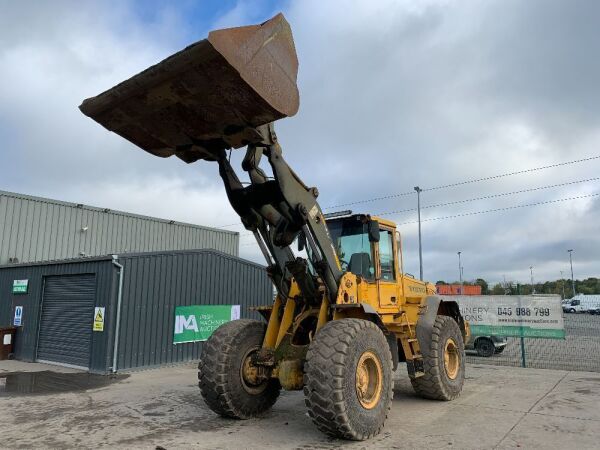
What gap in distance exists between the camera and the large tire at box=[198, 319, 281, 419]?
6844 millimetres

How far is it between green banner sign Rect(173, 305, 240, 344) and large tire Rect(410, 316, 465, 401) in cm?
768

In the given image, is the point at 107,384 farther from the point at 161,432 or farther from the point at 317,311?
the point at 317,311

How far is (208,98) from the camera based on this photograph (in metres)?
5.08

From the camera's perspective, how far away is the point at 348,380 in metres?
5.71

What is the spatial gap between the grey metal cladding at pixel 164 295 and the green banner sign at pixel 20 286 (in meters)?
5.55

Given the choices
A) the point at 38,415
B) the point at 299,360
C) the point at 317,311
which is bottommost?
the point at 38,415

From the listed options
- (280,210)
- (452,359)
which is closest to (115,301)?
(280,210)

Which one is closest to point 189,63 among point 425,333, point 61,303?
point 425,333

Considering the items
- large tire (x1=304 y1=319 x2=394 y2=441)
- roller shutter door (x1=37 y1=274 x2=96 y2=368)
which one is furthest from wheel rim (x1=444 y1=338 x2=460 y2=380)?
roller shutter door (x1=37 y1=274 x2=96 y2=368)

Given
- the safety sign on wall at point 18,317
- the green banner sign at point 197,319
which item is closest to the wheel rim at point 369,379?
the green banner sign at point 197,319

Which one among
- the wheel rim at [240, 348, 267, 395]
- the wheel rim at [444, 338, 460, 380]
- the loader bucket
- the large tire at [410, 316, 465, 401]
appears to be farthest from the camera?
the wheel rim at [444, 338, 460, 380]

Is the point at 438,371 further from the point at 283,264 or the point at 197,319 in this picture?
the point at 197,319

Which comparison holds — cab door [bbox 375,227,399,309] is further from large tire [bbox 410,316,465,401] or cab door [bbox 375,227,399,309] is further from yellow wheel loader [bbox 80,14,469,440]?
large tire [bbox 410,316,465,401]

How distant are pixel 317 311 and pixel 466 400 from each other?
11.5 feet
